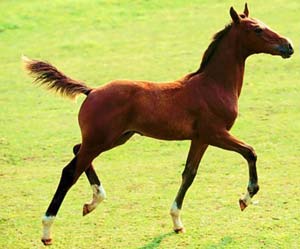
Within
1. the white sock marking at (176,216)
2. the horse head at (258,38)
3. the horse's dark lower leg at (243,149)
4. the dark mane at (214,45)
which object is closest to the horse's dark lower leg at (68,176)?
the white sock marking at (176,216)

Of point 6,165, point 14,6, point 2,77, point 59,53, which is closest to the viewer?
point 6,165

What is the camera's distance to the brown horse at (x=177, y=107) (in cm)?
657

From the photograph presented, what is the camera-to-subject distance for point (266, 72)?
544 inches

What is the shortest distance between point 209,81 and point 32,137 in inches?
186

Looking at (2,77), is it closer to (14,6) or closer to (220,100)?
(14,6)

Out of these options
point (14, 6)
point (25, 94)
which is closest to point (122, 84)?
point (25, 94)

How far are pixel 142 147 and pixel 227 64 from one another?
135 inches

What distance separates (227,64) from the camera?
7133mm

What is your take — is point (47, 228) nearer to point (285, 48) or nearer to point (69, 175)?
point (69, 175)

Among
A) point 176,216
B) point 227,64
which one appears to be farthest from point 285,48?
point 176,216

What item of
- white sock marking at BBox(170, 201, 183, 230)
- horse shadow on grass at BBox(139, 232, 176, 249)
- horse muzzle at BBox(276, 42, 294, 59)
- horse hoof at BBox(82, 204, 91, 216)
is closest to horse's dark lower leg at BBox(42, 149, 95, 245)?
horse hoof at BBox(82, 204, 91, 216)

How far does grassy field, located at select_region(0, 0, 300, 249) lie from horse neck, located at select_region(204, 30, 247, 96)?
1425 mm

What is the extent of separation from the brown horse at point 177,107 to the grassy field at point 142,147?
18.6 inches

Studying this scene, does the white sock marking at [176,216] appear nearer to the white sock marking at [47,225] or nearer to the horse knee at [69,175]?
the horse knee at [69,175]
